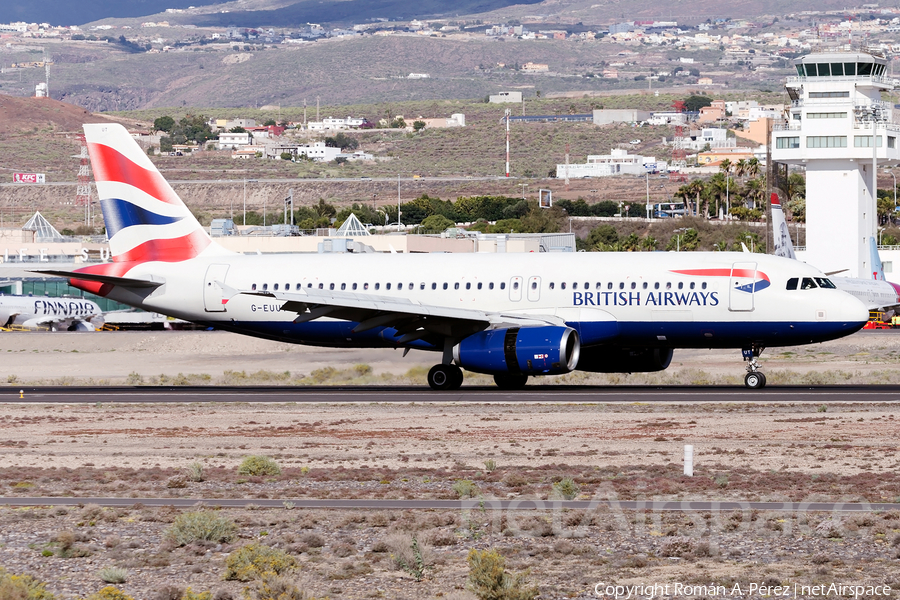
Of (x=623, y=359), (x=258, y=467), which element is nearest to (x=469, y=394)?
Result: (x=623, y=359)

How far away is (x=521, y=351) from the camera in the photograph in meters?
34.5

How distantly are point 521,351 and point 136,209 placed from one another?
14.6m

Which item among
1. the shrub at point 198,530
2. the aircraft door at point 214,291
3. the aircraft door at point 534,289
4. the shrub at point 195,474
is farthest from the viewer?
the aircraft door at point 214,291

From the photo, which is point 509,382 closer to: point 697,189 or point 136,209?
point 136,209

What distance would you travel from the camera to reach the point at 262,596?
42.7 ft

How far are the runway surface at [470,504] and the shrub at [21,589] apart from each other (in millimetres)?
5181

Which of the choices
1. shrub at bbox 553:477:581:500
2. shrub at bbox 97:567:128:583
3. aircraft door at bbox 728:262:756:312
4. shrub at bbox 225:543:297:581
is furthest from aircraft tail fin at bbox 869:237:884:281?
shrub at bbox 97:567:128:583

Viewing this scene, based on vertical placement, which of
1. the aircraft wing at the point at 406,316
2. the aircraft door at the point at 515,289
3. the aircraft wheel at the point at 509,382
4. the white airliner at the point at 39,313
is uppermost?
the aircraft door at the point at 515,289

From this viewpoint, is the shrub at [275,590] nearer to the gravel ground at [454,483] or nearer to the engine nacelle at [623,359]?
the gravel ground at [454,483]

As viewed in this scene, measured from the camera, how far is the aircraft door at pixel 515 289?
37.0m

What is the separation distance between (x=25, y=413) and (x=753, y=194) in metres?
148

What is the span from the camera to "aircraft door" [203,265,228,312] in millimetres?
40219

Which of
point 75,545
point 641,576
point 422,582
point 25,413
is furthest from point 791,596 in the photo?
point 25,413

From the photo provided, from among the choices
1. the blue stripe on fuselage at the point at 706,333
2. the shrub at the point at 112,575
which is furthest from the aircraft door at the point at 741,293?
the shrub at the point at 112,575
